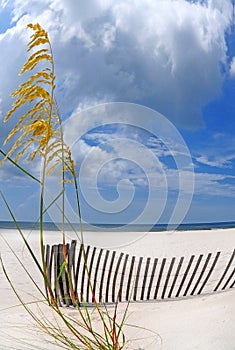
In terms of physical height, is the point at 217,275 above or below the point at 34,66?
below

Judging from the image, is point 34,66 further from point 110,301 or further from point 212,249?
point 212,249

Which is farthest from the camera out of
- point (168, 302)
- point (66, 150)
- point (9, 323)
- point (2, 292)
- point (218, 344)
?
point (2, 292)

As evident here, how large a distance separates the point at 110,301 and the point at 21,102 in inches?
117

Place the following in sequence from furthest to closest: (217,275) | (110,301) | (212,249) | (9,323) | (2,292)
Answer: (212,249) → (217,275) → (2,292) → (110,301) → (9,323)

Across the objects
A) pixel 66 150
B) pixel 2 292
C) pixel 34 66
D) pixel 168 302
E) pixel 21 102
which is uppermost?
pixel 34 66

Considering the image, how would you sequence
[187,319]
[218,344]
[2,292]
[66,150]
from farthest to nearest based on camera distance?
[2,292]
[187,319]
[218,344]
[66,150]

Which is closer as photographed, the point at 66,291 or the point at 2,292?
the point at 66,291

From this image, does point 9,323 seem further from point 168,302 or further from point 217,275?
point 217,275

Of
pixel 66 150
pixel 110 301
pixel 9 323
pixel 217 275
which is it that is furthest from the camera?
pixel 217 275

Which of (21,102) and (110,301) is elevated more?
(21,102)

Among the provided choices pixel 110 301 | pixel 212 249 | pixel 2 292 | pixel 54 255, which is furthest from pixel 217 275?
pixel 212 249

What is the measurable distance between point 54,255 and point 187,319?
1.33 metres

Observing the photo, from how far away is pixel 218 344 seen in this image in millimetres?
2525

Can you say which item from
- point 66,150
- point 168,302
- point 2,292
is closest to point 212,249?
point 2,292
